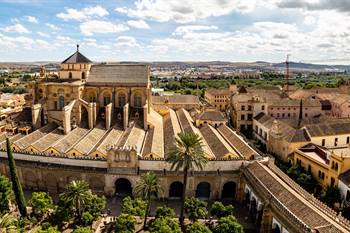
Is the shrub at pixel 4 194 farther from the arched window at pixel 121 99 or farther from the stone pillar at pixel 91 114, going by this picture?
the arched window at pixel 121 99

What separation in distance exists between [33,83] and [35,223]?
3129cm

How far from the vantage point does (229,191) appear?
44.7 m

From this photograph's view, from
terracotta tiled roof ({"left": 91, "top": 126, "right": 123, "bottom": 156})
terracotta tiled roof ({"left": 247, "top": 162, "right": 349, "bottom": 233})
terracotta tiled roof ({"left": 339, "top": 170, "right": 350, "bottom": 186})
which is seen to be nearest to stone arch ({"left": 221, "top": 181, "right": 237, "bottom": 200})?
terracotta tiled roof ({"left": 247, "top": 162, "right": 349, "bottom": 233})

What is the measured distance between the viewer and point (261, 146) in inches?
2598

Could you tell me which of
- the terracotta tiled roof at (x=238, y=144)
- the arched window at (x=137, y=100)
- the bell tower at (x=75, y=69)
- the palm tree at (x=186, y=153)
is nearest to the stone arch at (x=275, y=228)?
the palm tree at (x=186, y=153)

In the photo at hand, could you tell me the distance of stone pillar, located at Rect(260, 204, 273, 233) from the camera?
111 feet

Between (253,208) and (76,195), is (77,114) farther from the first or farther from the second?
(253,208)

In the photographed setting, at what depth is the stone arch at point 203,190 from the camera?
43812mm

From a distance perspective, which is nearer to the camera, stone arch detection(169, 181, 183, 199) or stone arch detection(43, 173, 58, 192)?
stone arch detection(169, 181, 183, 199)

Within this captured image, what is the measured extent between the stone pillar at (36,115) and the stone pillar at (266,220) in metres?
39.7

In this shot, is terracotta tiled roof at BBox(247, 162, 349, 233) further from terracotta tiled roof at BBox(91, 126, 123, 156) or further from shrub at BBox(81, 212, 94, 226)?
terracotta tiled roof at BBox(91, 126, 123, 156)

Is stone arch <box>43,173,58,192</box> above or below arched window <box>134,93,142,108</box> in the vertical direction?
below

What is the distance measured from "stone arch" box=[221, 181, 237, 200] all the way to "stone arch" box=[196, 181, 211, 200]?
1.91m

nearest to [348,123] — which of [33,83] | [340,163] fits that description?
[340,163]
